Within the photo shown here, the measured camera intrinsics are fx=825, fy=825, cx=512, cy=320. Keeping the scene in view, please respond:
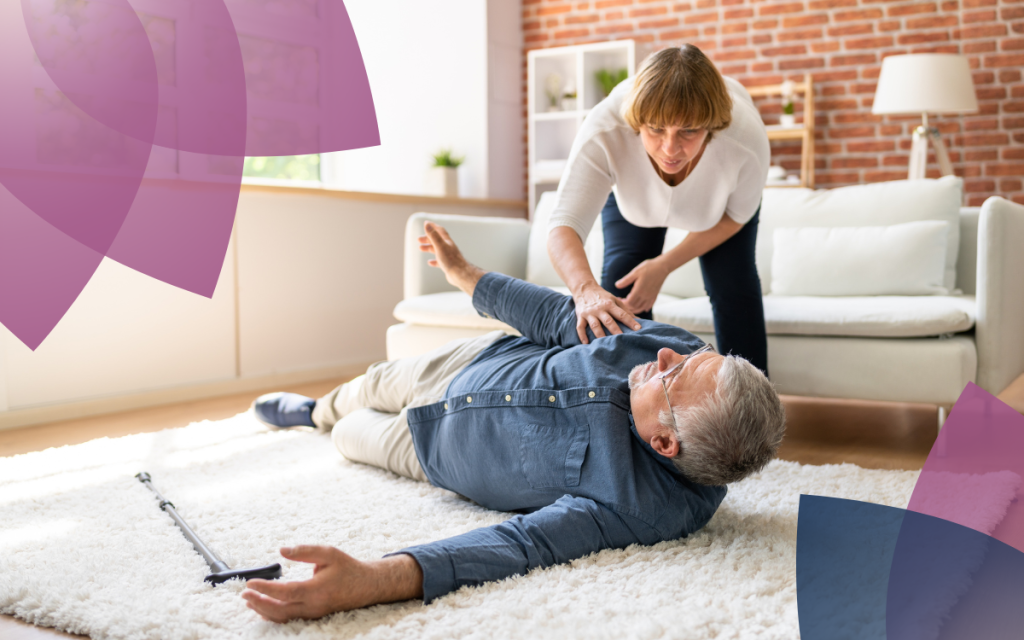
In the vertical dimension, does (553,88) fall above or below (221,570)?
above

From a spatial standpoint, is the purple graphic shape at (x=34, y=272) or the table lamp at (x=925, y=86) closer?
the purple graphic shape at (x=34, y=272)

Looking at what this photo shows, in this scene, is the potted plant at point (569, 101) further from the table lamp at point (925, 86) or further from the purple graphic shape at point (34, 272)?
the purple graphic shape at point (34, 272)

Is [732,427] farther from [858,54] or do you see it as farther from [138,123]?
[858,54]

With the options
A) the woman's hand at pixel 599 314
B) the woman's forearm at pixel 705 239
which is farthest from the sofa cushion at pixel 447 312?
the woman's hand at pixel 599 314

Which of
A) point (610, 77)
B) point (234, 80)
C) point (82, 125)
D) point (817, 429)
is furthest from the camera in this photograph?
point (610, 77)

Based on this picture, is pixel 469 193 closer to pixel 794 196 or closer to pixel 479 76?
pixel 479 76

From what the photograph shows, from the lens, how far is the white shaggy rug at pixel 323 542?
1.11m

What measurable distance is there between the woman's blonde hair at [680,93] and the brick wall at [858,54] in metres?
3.07

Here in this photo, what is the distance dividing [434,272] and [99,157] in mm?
1434

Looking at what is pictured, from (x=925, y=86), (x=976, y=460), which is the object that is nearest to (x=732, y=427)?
(x=976, y=460)

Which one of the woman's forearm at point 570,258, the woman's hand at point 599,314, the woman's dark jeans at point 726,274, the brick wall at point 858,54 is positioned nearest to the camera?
the woman's hand at point 599,314

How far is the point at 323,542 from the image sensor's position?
4.73 ft

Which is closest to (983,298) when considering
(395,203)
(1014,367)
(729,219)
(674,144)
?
(1014,367)

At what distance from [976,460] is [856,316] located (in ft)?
1.55
